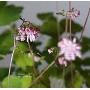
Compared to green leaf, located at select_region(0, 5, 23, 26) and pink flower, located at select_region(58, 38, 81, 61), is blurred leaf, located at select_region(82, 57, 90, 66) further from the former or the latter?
green leaf, located at select_region(0, 5, 23, 26)

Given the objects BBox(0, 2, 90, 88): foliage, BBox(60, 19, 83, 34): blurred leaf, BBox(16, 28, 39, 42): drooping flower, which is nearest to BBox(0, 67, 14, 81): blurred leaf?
BBox(0, 2, 90, 88): foliage

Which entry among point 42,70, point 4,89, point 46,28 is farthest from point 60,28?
point 4,89

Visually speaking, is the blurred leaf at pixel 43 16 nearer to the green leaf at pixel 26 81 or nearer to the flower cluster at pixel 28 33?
the flower cluster at pixel 28 33

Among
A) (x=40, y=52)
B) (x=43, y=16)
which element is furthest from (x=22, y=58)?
(x=43, y=16)

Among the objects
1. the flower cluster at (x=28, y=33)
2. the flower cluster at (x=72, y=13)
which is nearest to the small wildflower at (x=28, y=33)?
the flower cluster at (x=28, y=33)

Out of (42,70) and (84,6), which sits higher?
(84,6)

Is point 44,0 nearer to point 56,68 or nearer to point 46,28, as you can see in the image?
point 46,28
